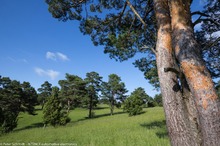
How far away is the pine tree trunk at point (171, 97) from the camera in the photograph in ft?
7.94

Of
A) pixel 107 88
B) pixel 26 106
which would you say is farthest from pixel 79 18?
pixel 107 88

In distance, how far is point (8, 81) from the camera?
117 feet

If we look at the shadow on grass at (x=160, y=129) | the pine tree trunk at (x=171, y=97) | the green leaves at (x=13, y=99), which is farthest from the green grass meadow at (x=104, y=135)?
the green leaves at (x=13, y=99)

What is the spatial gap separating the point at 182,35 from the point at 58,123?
2442 centimetres

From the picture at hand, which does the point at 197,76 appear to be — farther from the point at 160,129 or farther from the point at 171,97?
the point at 160,129

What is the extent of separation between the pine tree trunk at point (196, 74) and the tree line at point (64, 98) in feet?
77.1

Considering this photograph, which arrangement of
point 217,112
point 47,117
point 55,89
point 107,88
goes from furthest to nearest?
point 107,88 → point 55,89 → point 47,117 → point 217,112

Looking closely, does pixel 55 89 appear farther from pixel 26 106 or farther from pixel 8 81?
pixel 8 81

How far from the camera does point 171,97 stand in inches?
106

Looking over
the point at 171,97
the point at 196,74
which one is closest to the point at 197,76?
the point at 196,74

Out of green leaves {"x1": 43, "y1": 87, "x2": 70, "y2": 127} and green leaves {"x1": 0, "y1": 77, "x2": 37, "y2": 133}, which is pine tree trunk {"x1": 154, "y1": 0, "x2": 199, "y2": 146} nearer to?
green leaves {"x1": 43, "y1": 87, "x2": 70, "y2": 127}

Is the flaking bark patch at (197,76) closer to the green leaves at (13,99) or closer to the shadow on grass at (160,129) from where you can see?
the shadow on grass at (160,129)

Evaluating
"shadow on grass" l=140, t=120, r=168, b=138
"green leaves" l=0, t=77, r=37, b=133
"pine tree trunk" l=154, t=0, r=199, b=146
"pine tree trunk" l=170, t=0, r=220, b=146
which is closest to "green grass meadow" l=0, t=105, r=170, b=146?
"shadow on grass" l=140, t=120, r=168, b=138

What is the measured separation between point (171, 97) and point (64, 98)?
36.1m
